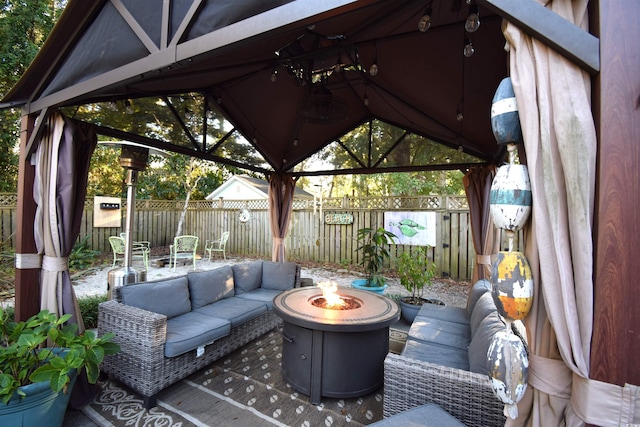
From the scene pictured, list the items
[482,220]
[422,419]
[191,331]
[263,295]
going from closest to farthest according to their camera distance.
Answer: [422,419]
[191,331]
[263,295]
[482,220]

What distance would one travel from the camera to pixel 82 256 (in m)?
6.67

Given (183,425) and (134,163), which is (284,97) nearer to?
Result: (134,163)

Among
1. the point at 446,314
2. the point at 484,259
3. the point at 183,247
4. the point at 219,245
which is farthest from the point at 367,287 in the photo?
the point at 219,245

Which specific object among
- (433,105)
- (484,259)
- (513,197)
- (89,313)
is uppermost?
(433,105)

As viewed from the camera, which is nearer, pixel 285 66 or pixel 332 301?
pixel 332 301

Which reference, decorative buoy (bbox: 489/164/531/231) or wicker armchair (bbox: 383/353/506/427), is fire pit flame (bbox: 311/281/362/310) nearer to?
wicker armchair (bbox: 383/353/506/427)

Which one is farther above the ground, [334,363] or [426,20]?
[426,20]

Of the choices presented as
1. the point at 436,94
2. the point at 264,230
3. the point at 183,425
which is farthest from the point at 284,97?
the point at 264,230

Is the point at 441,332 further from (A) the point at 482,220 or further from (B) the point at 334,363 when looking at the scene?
(A) the point at 482,220

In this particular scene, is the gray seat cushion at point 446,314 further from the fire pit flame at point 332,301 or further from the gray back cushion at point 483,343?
the gray back cushion at point 483,343

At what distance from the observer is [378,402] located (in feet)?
7.27

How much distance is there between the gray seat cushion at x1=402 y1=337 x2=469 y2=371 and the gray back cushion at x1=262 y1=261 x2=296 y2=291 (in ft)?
6.78

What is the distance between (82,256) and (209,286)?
5.44 metres

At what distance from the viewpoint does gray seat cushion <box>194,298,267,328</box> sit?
2.91 m
